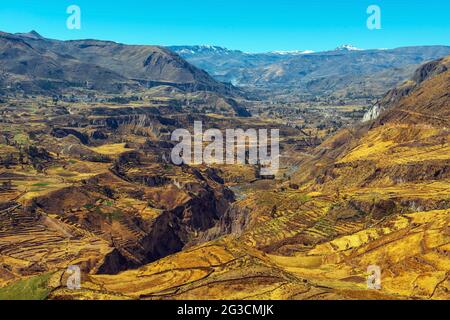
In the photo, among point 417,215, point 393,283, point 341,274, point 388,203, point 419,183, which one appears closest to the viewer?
point 393,283

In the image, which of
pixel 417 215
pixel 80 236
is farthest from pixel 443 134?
pixel 80 236

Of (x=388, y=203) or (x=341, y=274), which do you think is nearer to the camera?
(x=341, y=274)
